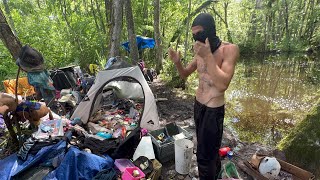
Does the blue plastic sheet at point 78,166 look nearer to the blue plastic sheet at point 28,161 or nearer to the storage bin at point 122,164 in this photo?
the storage bin at point 122,164

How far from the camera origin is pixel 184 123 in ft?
18.5

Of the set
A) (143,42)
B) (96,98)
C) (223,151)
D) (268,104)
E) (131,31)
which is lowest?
(268,104)

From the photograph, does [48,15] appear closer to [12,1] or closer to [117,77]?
[12,1]

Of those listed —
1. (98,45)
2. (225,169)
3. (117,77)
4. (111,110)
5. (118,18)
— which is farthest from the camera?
(98,45)

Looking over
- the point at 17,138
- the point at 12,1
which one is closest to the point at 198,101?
the point at 17,138

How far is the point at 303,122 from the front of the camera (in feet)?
12.2

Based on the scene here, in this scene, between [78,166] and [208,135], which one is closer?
[208,135]

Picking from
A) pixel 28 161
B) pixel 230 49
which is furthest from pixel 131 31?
pixel 230 49

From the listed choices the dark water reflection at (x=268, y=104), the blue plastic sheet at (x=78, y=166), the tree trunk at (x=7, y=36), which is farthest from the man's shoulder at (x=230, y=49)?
the tree trunk at (x=7, y=36)

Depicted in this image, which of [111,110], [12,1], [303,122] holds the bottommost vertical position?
[111,110]

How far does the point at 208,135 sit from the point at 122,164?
1620 mm

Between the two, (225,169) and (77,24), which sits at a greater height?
(77,24)

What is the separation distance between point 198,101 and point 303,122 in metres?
2.26

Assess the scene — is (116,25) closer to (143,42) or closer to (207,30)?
(143,42)
